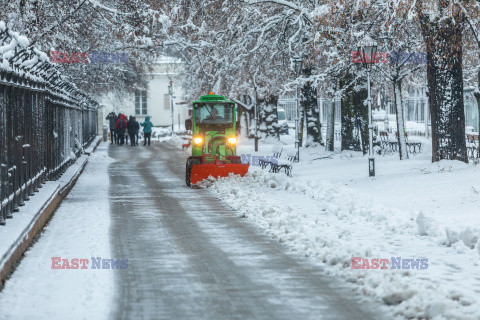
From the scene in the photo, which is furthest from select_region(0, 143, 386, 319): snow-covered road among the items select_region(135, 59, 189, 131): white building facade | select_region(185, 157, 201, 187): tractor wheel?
select_region(135, 59, 189, 131): white building facade

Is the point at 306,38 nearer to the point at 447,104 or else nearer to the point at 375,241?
the point at 447,104

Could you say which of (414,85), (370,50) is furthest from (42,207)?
(414,85)

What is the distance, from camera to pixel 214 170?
2077 cm

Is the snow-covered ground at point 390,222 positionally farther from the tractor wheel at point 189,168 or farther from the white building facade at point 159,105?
the white building facade at point 159,105

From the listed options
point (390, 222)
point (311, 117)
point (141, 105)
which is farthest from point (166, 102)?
point (390, 222)

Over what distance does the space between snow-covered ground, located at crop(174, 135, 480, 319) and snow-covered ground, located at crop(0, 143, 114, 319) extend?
234cm

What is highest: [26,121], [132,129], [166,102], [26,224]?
[166,102]

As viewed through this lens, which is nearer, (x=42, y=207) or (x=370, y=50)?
(x=42, y=207)

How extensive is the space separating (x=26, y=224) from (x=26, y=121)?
3492 millimetres

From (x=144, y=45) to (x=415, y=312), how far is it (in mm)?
15144

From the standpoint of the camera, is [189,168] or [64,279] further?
[189,168]

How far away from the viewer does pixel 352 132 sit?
29422 mm

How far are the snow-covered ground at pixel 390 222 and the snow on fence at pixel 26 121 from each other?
3.59 meters

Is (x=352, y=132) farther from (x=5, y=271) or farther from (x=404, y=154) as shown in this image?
Answer: (x=5, y=271)
